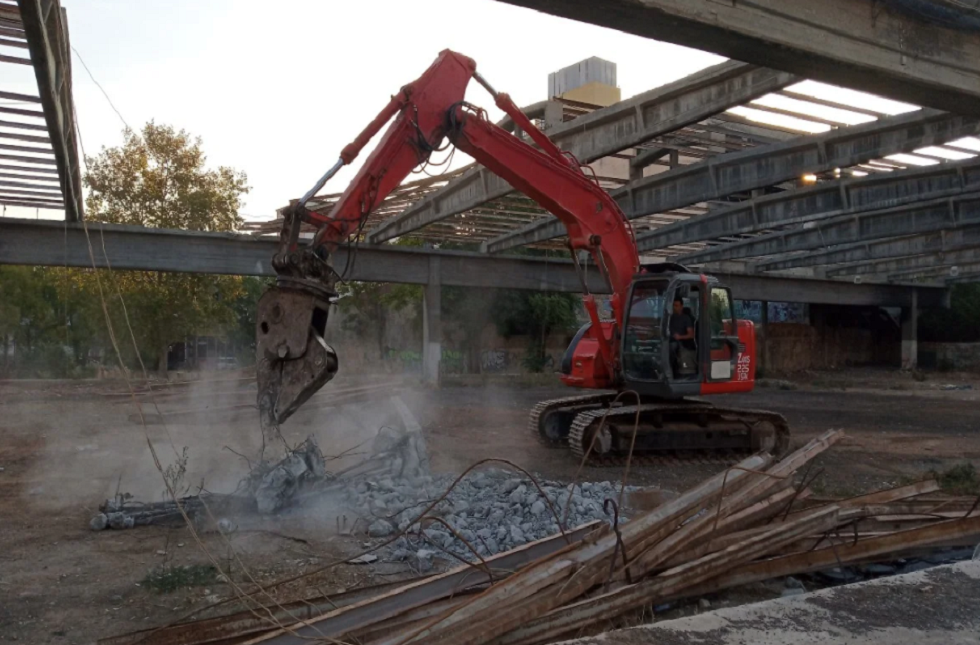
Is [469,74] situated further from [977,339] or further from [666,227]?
[977,339]

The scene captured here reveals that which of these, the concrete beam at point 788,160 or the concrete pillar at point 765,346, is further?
the concrete pillar at point 765,346

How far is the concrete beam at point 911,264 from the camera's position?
91.8ft

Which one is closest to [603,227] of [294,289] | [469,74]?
[469,74]

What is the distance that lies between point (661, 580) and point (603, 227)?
24.4 feet

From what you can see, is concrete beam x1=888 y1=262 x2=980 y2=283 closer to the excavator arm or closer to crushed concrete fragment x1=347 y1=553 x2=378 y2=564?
the excavator arm

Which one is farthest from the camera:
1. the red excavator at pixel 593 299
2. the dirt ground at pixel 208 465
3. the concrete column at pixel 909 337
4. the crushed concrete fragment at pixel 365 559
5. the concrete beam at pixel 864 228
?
the concrete column at pixel 909 337

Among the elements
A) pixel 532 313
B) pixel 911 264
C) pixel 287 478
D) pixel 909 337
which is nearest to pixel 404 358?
pixel 532 313

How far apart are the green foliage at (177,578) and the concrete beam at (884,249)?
69.0ft

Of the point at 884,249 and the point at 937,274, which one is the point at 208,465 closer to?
the point at 884,249

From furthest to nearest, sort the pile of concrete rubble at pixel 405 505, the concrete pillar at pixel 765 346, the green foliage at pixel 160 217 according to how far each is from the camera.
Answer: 1. the concrete pillar at pixel 765 346
2. the green foliage at pixel 160 217
3. the pile of concrete rubble at pixel 405 505

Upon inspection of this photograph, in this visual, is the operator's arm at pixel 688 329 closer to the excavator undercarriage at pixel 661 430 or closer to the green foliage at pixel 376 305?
the excavator undercarriage at pixel 661 430

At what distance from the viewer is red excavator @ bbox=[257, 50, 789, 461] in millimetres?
8523

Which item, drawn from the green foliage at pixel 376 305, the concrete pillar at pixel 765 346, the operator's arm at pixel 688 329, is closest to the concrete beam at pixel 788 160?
A: the operator's arm at pixel 688 329

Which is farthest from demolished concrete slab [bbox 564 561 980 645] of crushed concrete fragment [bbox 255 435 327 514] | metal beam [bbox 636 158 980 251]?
metal beam [bbox 636 158 980 251]
